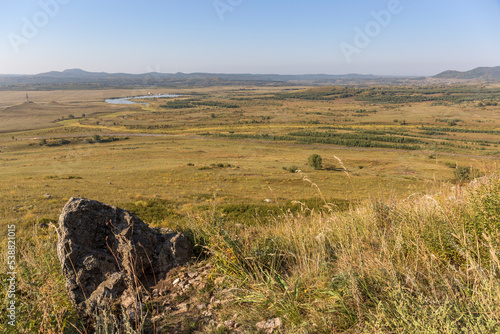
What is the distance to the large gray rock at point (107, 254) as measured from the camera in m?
3.53

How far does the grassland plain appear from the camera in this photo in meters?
2.54

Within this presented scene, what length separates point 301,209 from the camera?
16.3 ft

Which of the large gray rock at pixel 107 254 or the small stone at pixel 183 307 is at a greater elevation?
the large gray rock at pixel 107 254

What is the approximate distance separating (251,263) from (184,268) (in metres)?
1.27

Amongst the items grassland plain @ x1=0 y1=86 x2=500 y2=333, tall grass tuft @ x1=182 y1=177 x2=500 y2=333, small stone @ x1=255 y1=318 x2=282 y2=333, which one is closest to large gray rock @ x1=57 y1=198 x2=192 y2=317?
grassland plain @ x1=0 y1=86 x2=500 y2=333

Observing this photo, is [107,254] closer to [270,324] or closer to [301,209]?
[270,324]

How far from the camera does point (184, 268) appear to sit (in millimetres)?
4289

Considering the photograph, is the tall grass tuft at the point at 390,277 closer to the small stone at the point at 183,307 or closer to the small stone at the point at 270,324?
→ the small stone at the point at 270,324

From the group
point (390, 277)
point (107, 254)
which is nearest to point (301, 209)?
point (390, 277)

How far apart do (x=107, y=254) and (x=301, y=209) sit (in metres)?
3.34

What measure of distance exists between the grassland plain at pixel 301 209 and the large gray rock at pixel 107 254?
286mm

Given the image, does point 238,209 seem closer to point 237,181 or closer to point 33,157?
point 237,181

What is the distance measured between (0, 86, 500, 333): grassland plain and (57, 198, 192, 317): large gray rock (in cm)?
29

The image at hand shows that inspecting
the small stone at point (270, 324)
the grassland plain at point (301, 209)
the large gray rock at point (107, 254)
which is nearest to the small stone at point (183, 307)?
the grassland plain at point (301, 209)
